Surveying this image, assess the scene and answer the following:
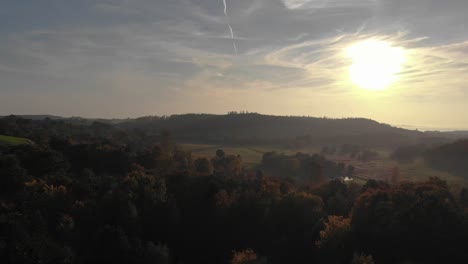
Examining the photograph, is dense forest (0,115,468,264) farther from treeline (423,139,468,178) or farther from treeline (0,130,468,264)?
treeline (423,139,468,178)

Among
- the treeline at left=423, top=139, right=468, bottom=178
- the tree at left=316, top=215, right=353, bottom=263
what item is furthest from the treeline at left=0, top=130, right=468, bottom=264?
the treeline at left=423, top=139, right=468, bottom=178

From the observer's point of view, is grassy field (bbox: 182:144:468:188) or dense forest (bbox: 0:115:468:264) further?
grassy field (bbox: 182:144:468:188)

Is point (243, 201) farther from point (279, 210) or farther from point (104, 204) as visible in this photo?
point (104, 204)

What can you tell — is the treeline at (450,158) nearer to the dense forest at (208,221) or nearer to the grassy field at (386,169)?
the grassy field at (386,169)

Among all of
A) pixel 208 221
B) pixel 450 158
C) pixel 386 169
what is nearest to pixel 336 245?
pixel 208 221

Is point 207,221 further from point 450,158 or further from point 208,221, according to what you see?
point 450,158

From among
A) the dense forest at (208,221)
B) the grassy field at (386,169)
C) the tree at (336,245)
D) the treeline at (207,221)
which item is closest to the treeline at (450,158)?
the grassy field at (386,169)

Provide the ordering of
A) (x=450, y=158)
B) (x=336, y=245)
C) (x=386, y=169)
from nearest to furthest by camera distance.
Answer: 1. (x=336, y=245)
2. (x=386, y=169)
3. (x=450, y=158)

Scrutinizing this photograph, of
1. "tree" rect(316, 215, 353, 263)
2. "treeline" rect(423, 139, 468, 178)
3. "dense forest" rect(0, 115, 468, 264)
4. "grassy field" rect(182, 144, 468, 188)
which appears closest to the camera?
Result: "dense forest" rect(0, 115, 468, 264)
